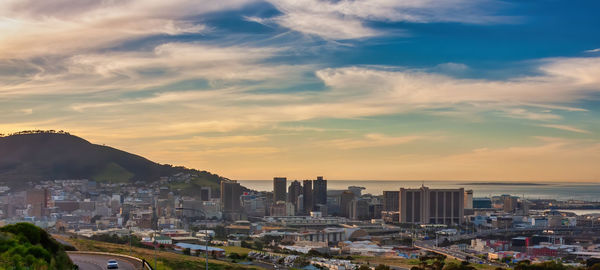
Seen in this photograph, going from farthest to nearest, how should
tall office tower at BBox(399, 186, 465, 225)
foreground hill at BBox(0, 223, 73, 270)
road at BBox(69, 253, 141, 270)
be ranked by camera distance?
tall office tower at BBox(399, 186, 465, 225)
road at BBox(69, 253, 141, 270)
foreground hill at BBox(0, 223, 73, 270)

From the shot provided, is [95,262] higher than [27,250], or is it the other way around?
[27,250]

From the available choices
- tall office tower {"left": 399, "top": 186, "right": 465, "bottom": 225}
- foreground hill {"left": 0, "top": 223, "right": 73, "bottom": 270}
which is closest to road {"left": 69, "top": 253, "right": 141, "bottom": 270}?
foreground hill {"left": 0, "top": 223, "right": 73, "bottom": 270}

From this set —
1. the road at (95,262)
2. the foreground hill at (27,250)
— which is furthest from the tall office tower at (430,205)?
the foreground hill at (27,250)

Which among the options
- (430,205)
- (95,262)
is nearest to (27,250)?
(95,262)

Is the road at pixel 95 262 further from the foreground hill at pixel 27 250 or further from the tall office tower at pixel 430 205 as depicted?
the tall office tower at pixel 430 205

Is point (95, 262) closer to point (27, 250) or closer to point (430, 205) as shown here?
point (27, 250)

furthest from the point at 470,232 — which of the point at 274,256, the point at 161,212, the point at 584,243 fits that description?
the point at 274,256

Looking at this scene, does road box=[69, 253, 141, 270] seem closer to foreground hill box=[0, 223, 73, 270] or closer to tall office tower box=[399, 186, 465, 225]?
foreground hill box=[0, 223, 73, 270]
